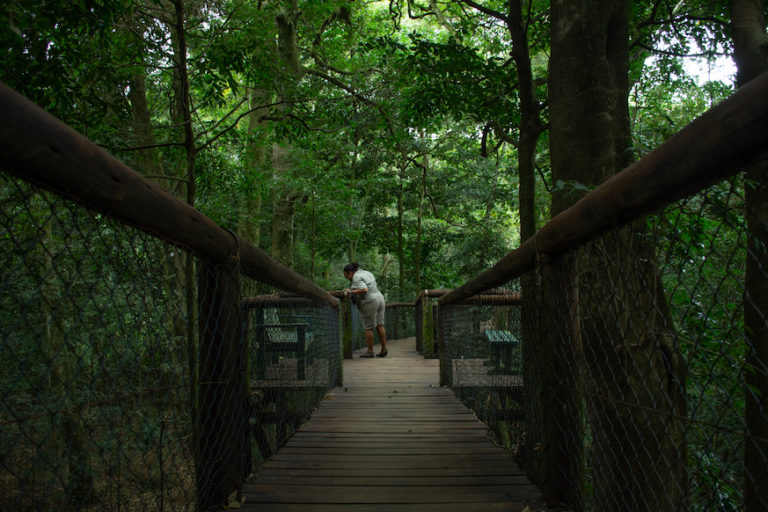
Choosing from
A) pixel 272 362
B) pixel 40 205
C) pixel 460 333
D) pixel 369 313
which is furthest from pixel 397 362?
pixel 40 205

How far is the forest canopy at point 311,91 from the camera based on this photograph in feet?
13.4

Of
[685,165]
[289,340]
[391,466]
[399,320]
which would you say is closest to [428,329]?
[289,340]

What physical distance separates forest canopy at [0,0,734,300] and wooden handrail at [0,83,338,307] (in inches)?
60.1

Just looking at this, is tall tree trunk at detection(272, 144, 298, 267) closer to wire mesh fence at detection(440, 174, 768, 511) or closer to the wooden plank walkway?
the wooden plank walkway

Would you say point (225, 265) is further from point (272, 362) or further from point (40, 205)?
point (40, 205)

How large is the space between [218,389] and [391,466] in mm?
1184

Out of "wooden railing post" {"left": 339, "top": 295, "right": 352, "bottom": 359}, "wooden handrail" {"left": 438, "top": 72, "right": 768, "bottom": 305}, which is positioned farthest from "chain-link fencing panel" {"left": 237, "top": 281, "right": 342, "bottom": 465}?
"wooden railing post" {"left": 339, "top": 295, "right": 352, "bottom": 359}

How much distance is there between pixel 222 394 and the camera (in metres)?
1.94

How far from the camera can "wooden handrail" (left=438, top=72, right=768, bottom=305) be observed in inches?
36.3

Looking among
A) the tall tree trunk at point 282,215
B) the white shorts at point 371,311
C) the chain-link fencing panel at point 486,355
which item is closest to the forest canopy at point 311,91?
the tall tree trunk at point 282,215

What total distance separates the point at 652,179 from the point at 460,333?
384cm

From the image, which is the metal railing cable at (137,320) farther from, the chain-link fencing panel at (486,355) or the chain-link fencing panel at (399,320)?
the chain-link fencing panel at (399,320)

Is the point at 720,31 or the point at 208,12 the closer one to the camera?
the point at 720,31

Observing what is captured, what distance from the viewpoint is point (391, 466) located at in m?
2.71
